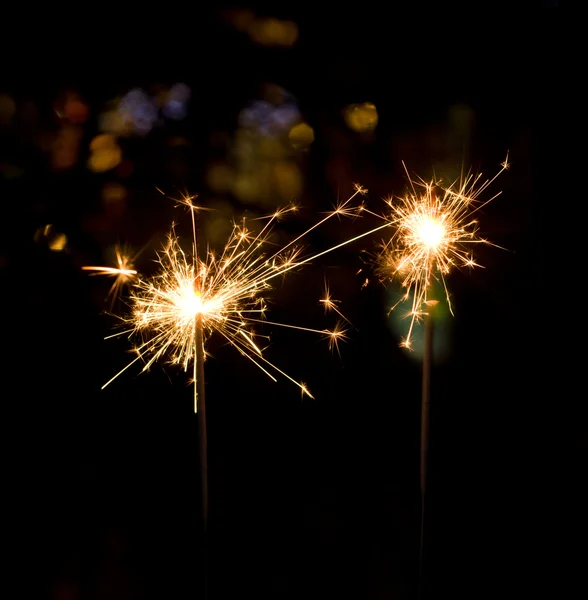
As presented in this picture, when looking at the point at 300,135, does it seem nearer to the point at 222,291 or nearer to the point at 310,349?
the point at 222,291

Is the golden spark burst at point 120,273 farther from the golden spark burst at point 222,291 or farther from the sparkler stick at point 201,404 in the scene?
the sparkler stick at point 201,404

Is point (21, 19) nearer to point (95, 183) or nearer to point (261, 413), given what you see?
point (95, 183)

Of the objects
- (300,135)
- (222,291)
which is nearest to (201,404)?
(222,291)

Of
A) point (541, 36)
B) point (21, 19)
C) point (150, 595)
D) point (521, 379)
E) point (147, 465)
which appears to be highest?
point (541, 36)

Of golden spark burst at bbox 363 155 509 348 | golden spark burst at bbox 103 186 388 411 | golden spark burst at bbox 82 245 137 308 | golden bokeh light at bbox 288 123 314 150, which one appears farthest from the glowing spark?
golden spark burst at bbox 82 245 137 308

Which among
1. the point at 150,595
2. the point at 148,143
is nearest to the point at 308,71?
the point at 148,143

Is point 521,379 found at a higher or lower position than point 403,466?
higher
